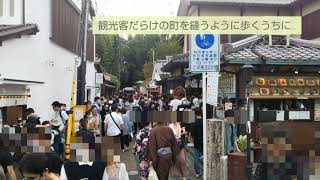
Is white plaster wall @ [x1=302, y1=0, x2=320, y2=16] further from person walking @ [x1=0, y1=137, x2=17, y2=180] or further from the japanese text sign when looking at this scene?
person walking @ [x1=0, y1=137, x2=17, y2=180]

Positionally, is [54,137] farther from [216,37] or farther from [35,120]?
[216,37]

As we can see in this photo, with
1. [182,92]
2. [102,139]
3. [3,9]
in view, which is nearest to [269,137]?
[102,139]

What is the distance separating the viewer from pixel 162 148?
7.27 metres

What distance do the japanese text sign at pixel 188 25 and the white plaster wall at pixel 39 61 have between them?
4452 millimetres

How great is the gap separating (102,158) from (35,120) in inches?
212

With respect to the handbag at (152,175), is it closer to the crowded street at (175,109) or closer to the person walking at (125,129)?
the crowded street at (175,109)

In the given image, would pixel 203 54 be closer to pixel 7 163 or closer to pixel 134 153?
pixel 134 153

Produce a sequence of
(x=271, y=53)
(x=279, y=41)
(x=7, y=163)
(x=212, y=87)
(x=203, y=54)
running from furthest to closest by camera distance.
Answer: (x=279, y=41)
(x=271, y=53)
(x=212, y=87)
(x=203, y=54)
(x=7, y=163)

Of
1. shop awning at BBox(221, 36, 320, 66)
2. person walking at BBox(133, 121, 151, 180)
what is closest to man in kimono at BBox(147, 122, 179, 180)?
person walking at BBox(133, 121, 151, 180)

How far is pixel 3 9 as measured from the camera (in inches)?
504

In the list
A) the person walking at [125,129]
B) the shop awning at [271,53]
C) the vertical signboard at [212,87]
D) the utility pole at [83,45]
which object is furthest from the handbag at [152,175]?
the utility pole at [83,45]

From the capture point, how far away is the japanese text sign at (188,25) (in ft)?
27.8

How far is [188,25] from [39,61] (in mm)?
8475

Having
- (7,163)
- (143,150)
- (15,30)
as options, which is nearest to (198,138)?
(143,150)
